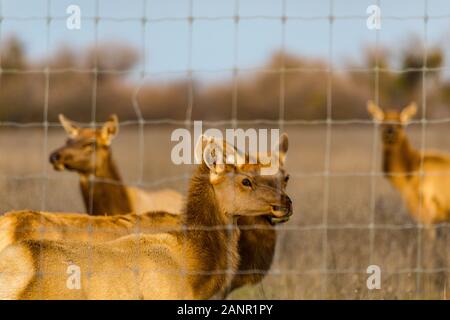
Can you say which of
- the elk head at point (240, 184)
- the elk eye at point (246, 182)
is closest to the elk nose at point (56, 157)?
the elk head at point (240, 184)

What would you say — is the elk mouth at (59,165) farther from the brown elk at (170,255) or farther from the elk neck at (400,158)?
the elk neck at (400,158)

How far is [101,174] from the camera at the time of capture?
34.1ft

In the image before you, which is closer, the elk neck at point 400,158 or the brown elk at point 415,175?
the brown elk at point 415,175

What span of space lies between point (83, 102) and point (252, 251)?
3023 cm

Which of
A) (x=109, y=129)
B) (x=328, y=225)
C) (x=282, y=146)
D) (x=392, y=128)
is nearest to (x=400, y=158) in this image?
(x=392, y=128)

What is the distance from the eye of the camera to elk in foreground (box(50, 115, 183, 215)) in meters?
10.2

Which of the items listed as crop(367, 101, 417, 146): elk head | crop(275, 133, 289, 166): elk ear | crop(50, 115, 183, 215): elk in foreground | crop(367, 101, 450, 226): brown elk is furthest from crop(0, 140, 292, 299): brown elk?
crop(367, 101, 417, 146): elk head

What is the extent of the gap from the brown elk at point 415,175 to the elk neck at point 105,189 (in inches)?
121

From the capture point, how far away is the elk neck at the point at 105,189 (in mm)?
10117

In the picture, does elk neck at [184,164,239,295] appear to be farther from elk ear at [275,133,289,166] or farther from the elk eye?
elk ear at [275,133,289,166]

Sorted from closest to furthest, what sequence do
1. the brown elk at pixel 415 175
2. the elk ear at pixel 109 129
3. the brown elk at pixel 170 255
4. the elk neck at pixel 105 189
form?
1. the brown elk at pixel 170 255
2. the elk neck at pixel 105 189
3. the elk ear at pixel 109 129
4. the brown elk at pixel 415 175

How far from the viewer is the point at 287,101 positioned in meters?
42.8

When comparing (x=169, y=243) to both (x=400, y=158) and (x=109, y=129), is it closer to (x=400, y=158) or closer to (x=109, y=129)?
(x=109, y=129)
